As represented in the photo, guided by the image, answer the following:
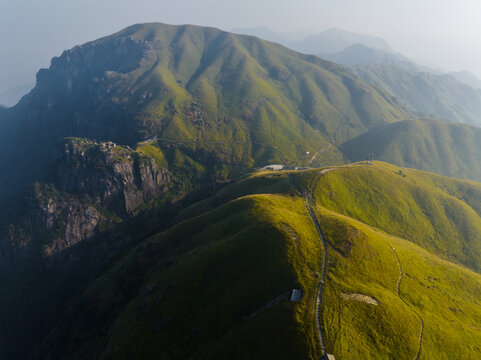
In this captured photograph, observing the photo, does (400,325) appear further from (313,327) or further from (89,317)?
(89,317)

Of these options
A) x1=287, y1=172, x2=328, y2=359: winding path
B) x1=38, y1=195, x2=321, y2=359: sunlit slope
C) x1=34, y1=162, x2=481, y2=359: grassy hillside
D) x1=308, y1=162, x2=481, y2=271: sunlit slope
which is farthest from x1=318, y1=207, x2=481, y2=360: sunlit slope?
x1=308, y1=162, x2=481, y2=271: sunlit slope

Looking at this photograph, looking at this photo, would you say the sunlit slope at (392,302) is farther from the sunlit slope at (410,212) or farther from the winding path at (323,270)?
the sunlit slope at (410,212)

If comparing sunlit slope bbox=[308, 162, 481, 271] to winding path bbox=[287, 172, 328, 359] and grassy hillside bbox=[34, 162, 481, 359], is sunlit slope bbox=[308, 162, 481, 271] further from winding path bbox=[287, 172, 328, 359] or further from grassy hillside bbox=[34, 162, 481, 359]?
winding path bbox=[287, 172, 328, 359]

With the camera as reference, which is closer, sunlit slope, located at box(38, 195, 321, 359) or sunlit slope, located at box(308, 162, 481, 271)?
sunlit slope, located at box(38, 195, 321, 359)

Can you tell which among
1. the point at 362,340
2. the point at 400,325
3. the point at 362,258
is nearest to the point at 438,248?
the point at 362,258

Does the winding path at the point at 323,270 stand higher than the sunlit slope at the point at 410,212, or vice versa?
the winding path at the point at 323,270

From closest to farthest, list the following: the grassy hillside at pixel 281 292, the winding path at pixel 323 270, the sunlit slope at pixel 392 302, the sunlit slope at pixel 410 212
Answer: the winding path at pixel 323 270, the sunlit slope at pixel 392 302, the grassy hillside at pixel 281 292, the sunlit slope at pixel 410 212

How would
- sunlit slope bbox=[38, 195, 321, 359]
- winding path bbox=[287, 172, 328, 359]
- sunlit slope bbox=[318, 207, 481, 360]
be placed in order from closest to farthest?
winding path bbox=[287, 172, 328, 359] → sunlit slope bbox=[318, 207, 481, 360] → sunlit slope bbox=[38, 195, 321, 359]

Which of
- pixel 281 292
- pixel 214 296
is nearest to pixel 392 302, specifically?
pixel 281 292

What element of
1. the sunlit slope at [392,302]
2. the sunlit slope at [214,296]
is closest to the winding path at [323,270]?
the sunlit slope at [392,302]
